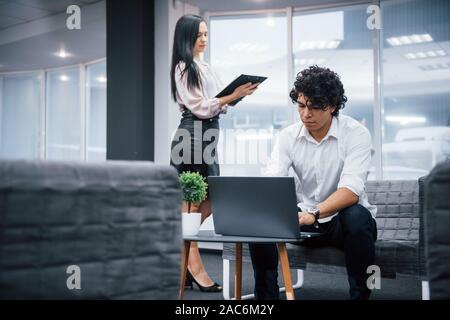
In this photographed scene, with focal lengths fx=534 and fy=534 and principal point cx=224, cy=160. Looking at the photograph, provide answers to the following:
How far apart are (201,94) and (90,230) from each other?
1.80m

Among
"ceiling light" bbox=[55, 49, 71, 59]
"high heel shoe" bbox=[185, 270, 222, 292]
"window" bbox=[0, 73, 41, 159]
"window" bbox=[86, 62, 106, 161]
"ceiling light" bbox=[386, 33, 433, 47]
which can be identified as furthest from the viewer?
"window" bbox=[0, 73, 41, 159]

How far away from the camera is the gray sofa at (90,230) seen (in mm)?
626

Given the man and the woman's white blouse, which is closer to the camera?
the man

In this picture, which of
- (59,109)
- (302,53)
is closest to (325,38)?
(302,53)

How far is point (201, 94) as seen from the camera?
245 cm

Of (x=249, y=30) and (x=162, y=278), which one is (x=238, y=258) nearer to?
(x=162, y=278)

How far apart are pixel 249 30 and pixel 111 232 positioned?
4.47 metres

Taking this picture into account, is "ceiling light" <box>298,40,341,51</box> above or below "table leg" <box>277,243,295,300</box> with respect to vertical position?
above

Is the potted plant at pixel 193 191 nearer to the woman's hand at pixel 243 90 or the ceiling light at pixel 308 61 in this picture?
the woman's hand at pixel 243 90

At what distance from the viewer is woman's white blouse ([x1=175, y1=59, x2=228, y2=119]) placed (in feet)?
7.85

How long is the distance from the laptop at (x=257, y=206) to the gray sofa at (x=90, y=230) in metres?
0.82

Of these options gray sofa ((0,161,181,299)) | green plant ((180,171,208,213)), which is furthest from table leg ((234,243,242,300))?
gray sofa ((0,161,181,299))

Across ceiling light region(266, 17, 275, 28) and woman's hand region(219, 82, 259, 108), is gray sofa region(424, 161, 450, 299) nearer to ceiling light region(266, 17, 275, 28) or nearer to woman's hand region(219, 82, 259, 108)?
woman's hand region(219, 82, 259, 108)

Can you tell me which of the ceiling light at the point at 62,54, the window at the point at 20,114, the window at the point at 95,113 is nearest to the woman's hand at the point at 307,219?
the ceiling light at the point at 62,54
